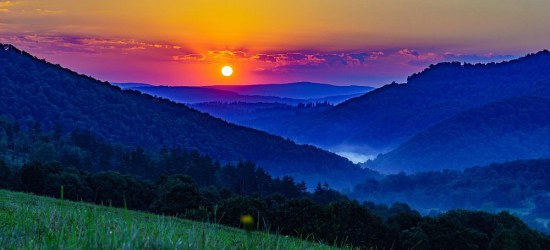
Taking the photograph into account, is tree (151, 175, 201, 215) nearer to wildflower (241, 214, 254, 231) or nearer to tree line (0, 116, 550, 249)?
tree line (0, 116, 550, 249)

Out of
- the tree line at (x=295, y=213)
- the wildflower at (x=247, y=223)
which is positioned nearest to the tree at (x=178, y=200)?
the tree line at (x=295, y=213)

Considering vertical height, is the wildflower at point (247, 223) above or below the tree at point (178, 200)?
above

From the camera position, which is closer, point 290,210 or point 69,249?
point 69,249

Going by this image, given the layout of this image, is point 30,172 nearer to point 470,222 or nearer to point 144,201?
point 144,201

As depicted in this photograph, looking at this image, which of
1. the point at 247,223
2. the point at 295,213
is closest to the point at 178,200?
the point at 295,213

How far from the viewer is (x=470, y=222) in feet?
239

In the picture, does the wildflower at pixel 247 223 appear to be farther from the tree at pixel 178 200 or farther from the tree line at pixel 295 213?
the tree at pixel 178 200

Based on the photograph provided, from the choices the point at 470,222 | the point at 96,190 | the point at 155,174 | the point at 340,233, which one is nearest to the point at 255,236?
the point at 340,233

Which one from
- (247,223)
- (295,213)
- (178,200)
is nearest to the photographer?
(247,223)

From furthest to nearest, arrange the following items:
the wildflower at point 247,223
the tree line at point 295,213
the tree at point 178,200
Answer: the tree at point 178,200 < the tree line at point 295,213 < the wildflower at point 247,223

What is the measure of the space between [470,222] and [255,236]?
236ft

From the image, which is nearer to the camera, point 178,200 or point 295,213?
point 295,213

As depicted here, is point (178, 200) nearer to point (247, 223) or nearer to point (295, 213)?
point (295, 213)

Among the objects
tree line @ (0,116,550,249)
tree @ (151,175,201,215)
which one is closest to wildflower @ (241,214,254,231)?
tree line @ (0,116,550,249)
